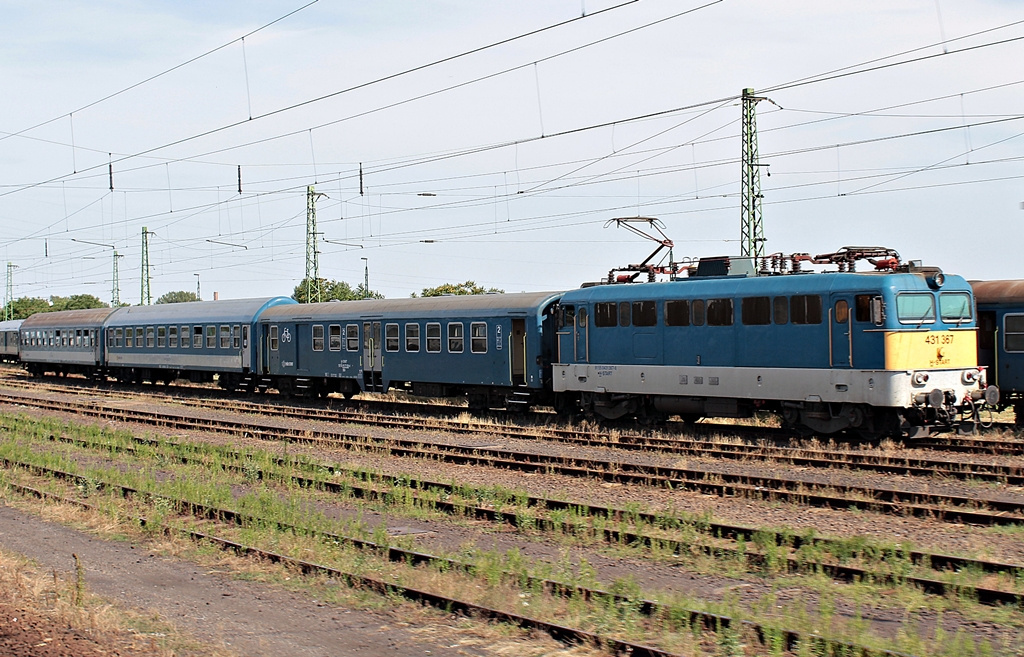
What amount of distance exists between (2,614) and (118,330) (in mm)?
36336

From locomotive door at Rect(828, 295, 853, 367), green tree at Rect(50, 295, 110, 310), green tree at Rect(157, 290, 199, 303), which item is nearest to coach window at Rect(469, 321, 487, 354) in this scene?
locomotive door at Rect(828, 295, 853, 367)

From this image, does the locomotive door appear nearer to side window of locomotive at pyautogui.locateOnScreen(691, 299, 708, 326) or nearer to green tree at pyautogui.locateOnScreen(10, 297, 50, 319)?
side window of locomotive at pyautogui.locateOnScreen(691, 299, 708, 326)

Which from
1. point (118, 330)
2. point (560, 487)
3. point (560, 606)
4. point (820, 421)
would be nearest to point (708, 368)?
point (820, 421)

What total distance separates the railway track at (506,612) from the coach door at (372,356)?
1524 centimetres

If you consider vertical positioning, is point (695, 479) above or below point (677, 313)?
below

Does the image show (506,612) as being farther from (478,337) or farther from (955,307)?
(478,337)

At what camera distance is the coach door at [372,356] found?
94.6 ft

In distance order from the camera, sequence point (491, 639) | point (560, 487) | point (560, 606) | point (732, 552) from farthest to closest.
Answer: point (560, 487)
point (732, 552)
point (560, 606)
point (491, 639)

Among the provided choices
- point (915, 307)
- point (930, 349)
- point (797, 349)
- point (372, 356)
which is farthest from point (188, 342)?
point (930, 349)

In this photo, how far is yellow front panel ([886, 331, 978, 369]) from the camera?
17344mm

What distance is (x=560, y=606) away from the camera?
8766 millimetres

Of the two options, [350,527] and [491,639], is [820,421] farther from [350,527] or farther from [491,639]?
[491,639]

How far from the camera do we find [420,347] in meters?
27.4

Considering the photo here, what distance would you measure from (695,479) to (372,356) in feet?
50.6
